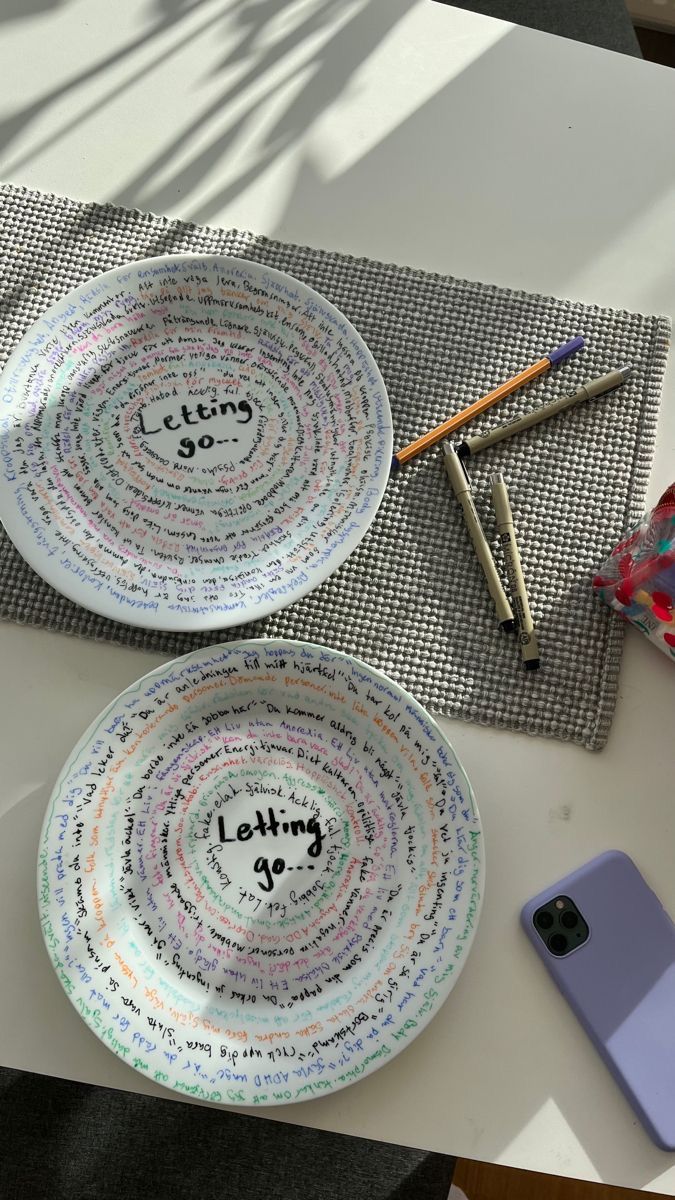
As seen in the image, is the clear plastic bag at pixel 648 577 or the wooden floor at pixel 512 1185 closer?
the clear plastic bag at pixel 648 577

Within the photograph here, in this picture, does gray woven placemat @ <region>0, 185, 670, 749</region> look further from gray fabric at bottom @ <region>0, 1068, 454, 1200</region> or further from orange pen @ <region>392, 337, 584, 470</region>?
gray fabric at bottom @ <region>0, 1068, 454, 1200</region>

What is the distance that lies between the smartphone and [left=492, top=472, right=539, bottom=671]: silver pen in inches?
5.4

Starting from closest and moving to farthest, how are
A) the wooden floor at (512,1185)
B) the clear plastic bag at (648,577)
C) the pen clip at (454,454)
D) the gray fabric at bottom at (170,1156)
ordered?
the clear plastic bag at (648,577), the pen clip at (454,454), the gray fabric at bottom at (170,1156), the wooden floor at (512,1185)

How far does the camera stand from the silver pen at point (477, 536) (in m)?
0.60

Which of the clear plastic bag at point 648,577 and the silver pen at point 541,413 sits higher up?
the silver pen at point 541,413

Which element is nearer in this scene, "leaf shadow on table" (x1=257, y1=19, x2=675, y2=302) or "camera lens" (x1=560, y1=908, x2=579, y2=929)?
"camera lens" (x1=560, y1=908, x2=579, y2=929)

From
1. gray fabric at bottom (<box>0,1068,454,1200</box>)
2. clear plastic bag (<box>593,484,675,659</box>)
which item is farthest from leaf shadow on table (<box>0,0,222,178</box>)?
gray fabric at bottom (<box>0,1068,454,1200</box>)

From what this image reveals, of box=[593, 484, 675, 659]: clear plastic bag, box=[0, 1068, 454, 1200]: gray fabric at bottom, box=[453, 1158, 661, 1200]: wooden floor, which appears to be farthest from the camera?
box=[453, 1158, 661, 1200]: wooden floor

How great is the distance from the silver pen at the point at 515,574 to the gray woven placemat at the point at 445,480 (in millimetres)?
11

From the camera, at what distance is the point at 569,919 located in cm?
56

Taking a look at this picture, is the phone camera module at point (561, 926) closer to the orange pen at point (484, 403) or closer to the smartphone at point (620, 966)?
the smartphone at point (620, 966)

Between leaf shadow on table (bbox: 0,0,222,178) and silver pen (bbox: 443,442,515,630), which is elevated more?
leaf shadow on table (bbox: 0,0,222,178)

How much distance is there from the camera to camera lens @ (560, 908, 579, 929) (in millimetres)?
562

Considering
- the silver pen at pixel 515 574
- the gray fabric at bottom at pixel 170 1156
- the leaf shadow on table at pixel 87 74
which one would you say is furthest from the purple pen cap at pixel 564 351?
the gray fabric at bottom at pixel 170 1156
